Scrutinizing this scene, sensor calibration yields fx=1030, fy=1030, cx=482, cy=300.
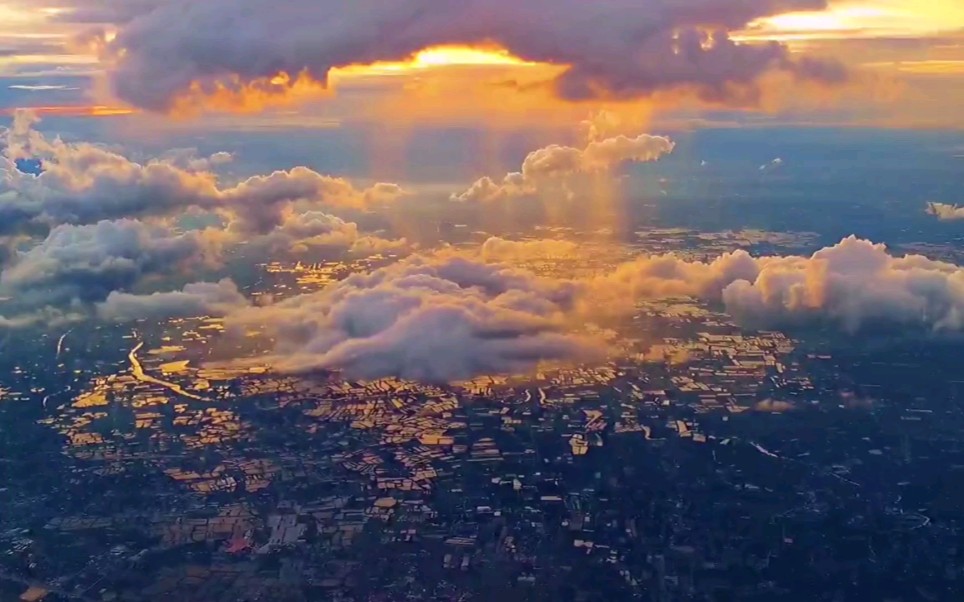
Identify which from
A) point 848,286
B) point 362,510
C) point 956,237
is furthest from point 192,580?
point 956,237

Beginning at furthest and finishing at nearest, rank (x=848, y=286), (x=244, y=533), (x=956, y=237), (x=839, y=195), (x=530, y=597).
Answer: (x=839, y=195)
(x=956, y=237)
(x=848, y=286)
(x=244, y=533)
(x=530, y=597)

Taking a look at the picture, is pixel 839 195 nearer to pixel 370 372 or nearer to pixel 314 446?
pixel 370 372

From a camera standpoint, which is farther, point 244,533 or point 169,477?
point 169,477

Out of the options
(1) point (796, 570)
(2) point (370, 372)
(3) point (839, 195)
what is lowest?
(1) point (796, 570)

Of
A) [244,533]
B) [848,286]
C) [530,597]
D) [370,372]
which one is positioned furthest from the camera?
[848,286]

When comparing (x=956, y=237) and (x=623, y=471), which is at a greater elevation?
(x=956, y=237)

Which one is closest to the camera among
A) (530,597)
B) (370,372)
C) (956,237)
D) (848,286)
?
(530,597)

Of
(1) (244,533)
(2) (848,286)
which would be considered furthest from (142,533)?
(2) (848,286)

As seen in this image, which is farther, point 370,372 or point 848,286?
point 848,286

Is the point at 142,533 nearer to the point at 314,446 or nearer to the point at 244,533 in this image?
the point at 244,533
